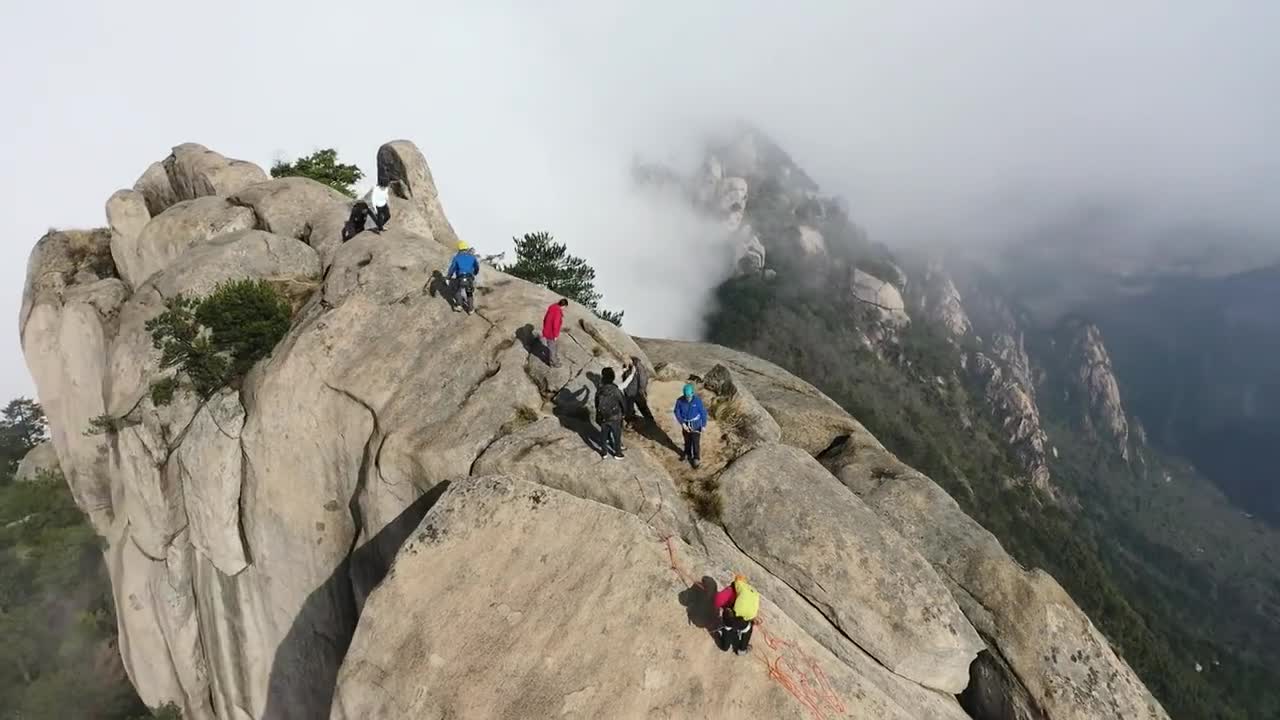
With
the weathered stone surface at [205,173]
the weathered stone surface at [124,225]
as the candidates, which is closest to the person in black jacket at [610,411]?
the weathered stone surface at [205,173]

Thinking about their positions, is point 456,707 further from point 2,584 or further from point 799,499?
point 2,584

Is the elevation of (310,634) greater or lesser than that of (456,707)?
lesser

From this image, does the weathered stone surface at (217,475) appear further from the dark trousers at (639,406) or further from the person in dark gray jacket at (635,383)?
the dark trousers at (639,406)

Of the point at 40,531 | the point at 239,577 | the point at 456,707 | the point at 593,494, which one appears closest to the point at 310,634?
the point at 239,577

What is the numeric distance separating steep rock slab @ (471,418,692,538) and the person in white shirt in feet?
54.4

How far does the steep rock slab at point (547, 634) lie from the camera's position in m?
14.3

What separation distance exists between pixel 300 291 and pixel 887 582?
93.7 feet

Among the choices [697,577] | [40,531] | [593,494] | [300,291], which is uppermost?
[300,291]

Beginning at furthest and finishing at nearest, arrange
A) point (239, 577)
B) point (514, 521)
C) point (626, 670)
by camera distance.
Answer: point (239, 577) → point (514, 521) → point (626, 670)

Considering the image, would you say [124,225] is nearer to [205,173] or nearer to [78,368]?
[205,173]

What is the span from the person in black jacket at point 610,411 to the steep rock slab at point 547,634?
245cm

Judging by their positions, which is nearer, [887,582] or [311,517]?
[887,582]

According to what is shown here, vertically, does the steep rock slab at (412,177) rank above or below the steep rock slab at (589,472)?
above

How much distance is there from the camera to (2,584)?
1732 inches
